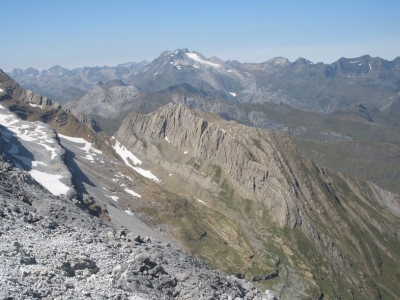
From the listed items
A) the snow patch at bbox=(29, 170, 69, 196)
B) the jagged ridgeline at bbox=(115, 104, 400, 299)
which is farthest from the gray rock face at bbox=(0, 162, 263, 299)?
the jagged ridgeline at bbox=(115, 104, 400, 299)

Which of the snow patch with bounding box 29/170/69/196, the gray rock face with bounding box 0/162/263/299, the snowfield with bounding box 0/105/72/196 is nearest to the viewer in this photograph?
the gray rock face with bounding box 0/162/263/299

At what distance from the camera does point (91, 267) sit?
116ft

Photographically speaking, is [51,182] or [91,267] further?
[51,182]

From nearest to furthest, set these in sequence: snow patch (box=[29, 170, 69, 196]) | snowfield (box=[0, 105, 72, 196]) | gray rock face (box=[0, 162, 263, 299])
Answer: gray rock face (box=[0, 162, 263, 299]) < snow patch (box=[29, 170, 69, 196]) < snowfield (box=[0, 105, 72, 196])

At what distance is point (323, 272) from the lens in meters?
154

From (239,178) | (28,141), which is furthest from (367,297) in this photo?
(28,141)

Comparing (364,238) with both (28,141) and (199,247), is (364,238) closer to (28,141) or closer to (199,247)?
(199,247)

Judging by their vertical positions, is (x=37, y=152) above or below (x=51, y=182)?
above

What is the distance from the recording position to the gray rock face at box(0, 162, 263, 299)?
30391mm

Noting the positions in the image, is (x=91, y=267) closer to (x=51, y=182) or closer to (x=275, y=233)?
(x=51, y=182)

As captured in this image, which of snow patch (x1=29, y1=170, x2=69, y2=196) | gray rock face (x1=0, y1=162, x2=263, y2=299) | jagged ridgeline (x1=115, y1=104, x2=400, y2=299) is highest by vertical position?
gray rock face (x1=0, y1=162, x2=263, y2=299)

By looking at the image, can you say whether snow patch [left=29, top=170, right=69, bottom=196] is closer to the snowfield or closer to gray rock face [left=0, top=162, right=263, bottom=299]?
the snowfield

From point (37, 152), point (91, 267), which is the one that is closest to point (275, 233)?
point (37, 152)

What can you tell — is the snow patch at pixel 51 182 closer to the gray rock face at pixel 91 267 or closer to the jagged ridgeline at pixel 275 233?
the jagged ridgeline at pixel 275 233
